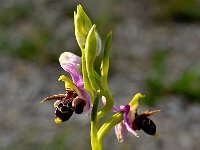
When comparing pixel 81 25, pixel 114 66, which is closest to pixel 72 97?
pixel 81 25

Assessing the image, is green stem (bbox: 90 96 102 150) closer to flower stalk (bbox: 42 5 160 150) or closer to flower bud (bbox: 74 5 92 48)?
flower stalk (bbox: 42 5 160 150)

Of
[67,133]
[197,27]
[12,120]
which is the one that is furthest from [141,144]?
[197,27]

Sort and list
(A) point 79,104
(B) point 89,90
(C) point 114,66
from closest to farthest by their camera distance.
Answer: (A) point 79,104 → (B) point 89,90 → (C) point 114,66

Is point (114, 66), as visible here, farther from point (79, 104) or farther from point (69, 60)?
point (79, 104)

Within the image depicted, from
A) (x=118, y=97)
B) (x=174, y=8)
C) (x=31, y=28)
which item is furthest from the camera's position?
(x=174, y=8)

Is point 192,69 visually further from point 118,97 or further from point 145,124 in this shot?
point 145,124

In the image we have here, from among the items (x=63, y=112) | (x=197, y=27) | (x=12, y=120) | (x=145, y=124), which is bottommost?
(x=197, y=27)

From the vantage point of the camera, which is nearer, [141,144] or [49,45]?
[141,144]
